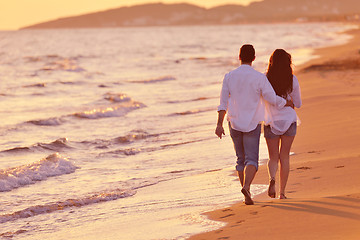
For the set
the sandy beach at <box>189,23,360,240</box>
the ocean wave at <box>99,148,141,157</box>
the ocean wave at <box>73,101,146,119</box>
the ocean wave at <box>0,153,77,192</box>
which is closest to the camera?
the sandy beach at <box>189,23,360,240</box>

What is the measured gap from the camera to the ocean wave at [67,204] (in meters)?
7.04

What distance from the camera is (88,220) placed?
667cm

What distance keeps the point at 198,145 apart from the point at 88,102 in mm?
10521

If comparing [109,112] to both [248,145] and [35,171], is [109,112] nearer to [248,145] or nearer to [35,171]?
[35,171]

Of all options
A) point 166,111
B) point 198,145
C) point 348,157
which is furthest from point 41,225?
point 166,111

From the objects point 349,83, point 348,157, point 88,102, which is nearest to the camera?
point 348,157

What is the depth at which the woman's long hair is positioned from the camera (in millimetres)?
6121

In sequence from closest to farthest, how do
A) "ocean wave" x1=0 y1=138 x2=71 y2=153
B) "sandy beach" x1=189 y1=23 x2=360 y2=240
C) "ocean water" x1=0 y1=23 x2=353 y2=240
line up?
"sandy beach" x1=189 y1=23 x2=360 y2=240 < "ocean water" x1=0 y1=23 x2=353 y2=240 < "ocean wave" x1=0 y1=138 x2=71 y2=153

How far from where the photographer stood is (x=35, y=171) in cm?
938

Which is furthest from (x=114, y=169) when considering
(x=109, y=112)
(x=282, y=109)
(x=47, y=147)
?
(x=109, y=112)

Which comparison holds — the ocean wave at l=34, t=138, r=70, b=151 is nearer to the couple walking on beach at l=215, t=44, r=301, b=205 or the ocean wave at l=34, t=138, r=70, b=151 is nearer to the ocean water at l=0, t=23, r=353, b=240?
the ocean water at l=0, t=23, r=353, b=240

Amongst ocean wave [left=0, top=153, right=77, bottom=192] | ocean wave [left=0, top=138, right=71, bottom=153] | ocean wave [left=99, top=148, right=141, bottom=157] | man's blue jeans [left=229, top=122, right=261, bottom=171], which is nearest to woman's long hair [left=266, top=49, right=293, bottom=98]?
man's blue jeans [left=229, top=122, right=261, bottom=171]

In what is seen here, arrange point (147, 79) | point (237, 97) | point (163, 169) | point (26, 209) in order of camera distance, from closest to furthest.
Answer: point (237, 97)
point (26, 209)
point (163, 169)
point (147, 79)

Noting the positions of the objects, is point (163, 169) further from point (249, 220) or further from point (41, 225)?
point (249, 220)
